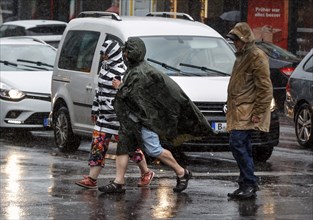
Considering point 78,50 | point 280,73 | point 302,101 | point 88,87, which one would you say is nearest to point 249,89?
point 88,87

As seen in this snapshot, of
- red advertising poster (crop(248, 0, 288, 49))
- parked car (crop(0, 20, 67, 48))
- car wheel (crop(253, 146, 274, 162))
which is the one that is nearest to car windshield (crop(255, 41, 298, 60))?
red advertising poster (crop(248, 0, 288, 49))

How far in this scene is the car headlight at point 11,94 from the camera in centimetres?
1822

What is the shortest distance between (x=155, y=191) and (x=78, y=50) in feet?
16.2

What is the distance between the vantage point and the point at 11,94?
18.3 meters

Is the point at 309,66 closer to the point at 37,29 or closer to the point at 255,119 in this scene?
the point at 255,119

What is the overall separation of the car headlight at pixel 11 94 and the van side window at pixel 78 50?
145 cm

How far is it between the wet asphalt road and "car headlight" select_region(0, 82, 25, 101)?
194cm

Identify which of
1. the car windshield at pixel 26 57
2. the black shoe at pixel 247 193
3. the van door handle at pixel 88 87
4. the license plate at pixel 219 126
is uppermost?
the van door handle at pixel 88 87

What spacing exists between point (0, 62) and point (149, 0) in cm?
1595

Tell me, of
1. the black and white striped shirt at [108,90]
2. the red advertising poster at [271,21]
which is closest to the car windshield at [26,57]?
the black and white striped shirt at [108,90]

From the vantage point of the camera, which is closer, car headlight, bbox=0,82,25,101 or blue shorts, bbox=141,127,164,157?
blue shorts, bbox=141,127,164,157

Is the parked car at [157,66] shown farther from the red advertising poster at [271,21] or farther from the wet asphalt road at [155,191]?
the red advertising poster at [271,21]

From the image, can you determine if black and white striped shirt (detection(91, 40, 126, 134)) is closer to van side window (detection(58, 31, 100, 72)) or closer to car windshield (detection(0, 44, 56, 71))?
van side window (detection(58, 31, 100, 72))

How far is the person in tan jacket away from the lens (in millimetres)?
11469
